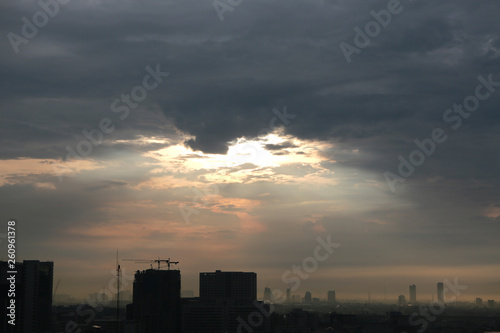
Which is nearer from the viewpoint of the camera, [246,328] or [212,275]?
[246,328]

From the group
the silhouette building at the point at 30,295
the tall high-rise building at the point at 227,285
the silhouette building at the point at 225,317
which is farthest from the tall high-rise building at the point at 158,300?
the silhouette building at the point at 30,295

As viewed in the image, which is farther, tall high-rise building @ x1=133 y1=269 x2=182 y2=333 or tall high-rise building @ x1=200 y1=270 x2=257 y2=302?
tall high-rise building @ x1=200 y1=270 x2=257 y2=302

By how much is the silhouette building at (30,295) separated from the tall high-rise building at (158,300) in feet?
125

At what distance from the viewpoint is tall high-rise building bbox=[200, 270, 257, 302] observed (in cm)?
18538

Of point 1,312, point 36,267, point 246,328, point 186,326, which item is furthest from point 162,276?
point 1,312

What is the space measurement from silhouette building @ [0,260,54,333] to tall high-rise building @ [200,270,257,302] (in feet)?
249

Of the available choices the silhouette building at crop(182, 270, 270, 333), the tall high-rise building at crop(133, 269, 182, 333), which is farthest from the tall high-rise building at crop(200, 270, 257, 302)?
the silhouette building at crop(182, 270, 270, 333)

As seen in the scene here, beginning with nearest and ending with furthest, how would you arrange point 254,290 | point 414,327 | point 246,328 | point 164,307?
1. point 246,328
2. point 164,307
3. point 414,327
4. point 254,290

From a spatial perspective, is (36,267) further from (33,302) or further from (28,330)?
(28,330)

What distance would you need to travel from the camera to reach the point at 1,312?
92125 millimetres

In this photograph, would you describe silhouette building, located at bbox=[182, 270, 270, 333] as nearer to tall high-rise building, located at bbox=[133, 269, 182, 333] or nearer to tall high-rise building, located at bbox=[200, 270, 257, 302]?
tall high-rise building, located at bbox=[133, 269, 182, 333]

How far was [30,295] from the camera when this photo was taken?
10869cm

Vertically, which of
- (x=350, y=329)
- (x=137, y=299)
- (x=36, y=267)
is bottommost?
(x=350, y=329)

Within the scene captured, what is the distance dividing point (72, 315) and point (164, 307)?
2706cm
